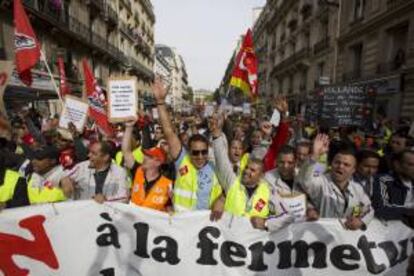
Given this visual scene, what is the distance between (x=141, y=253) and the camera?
3266 millimetres

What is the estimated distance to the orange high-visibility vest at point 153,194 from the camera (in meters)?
3.72

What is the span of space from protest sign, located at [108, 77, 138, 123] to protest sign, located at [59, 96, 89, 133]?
228 centimetres

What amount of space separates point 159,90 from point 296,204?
187 centimetres

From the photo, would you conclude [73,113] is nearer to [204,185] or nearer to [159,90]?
[159,90]

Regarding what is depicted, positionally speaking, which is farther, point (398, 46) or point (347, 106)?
point (398, 46)

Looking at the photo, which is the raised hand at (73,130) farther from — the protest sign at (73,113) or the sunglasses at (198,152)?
the sunglasses at (198,152)

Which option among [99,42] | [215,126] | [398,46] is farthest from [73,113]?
[99,42]

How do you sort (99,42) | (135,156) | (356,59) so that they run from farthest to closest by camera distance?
(99,42) → (356,59) → (135,156)

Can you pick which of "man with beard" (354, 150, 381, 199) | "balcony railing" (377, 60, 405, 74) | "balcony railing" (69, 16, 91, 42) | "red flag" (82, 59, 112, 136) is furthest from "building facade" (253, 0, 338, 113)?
"balcony railing" (69, 16, 91, 42)

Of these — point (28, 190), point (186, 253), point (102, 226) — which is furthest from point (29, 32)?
point (186, 253)

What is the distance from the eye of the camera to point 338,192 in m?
3.38

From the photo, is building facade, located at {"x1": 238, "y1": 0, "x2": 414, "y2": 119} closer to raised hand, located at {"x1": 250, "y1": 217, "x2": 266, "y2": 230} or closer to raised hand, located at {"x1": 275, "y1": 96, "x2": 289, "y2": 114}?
raised hand, located at {"x1": 275, "y1": 96, "x2": 289, "y2": 114}

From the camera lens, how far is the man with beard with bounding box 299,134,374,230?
3344 mm

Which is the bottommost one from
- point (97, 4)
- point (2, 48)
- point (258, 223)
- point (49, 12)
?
point (258, 223)
